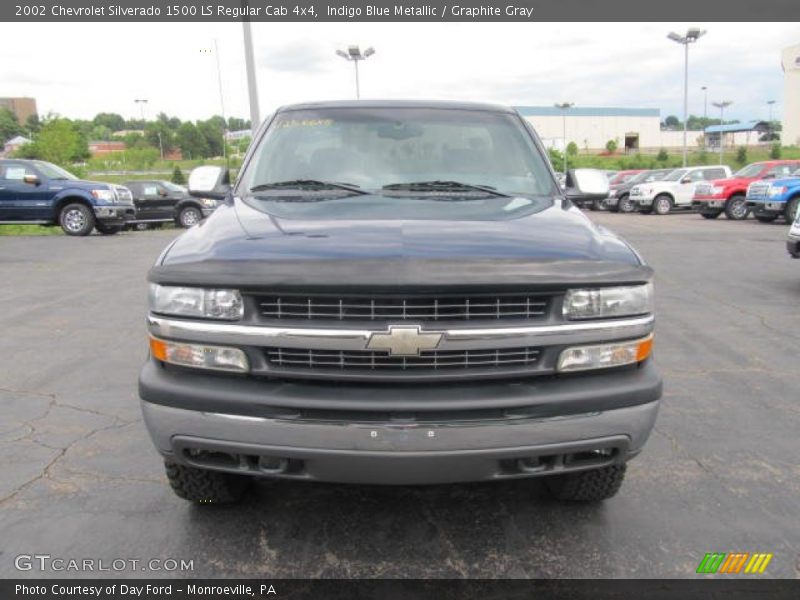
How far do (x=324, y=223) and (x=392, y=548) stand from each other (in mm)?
1365

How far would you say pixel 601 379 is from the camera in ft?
8.11

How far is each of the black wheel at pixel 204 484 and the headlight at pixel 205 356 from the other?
54 centimetres

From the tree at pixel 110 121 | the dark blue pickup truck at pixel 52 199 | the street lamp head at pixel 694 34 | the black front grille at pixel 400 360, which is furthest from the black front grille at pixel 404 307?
the tree at pixel 110 121

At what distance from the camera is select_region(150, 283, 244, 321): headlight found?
2.39 meters

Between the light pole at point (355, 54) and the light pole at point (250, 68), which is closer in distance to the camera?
the light pole at point (250, 68)

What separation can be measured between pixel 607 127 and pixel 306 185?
11663cm

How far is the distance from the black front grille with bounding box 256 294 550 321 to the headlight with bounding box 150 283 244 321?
3.7 inches

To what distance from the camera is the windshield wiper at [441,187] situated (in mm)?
3391

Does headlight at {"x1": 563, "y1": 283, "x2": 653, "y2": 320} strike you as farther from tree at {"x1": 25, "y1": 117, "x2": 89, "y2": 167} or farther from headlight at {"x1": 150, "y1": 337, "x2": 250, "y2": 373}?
tree at {"x1": 25, "y1": 117, "x2": 89, "y2": 167}

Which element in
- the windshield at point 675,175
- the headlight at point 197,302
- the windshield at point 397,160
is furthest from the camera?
the windshield at point 675,175

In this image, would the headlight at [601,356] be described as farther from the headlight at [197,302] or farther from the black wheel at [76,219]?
the black wheel at [76,219]

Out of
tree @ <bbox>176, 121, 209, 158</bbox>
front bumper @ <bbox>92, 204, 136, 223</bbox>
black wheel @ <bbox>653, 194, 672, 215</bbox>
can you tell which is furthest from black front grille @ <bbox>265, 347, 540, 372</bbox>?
tree @ <bbox>176, 121, 209, 158</bbox>

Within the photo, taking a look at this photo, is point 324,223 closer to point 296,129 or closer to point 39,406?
point 296,129

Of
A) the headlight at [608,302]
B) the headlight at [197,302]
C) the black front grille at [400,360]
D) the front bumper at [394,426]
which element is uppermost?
the headlight at [197,302]
